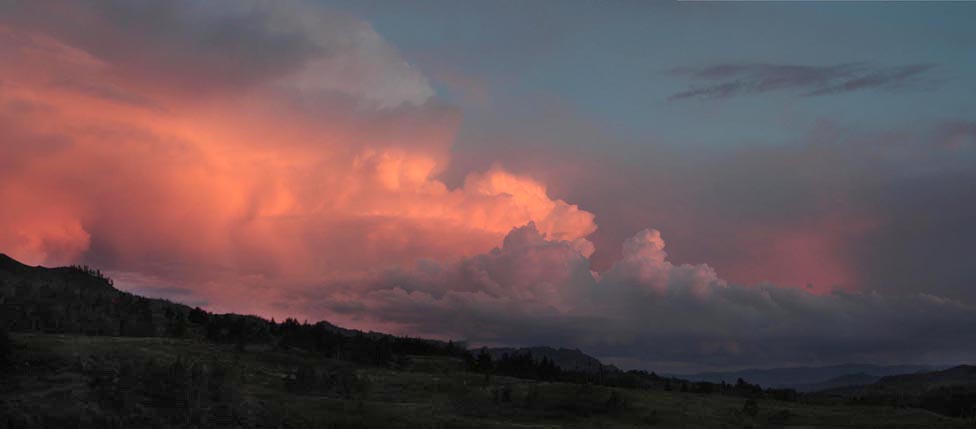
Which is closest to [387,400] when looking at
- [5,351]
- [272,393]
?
[272,393]

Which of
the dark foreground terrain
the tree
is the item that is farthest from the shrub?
the tree

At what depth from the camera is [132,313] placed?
3551 inches

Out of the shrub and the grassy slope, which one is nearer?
the grassy slope

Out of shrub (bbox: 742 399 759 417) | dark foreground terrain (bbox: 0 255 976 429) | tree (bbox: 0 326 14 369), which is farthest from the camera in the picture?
shrub (bbox: 742 399 759 417)

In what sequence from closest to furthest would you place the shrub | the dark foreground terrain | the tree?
the dark foreground terrain, the tree, the shrub

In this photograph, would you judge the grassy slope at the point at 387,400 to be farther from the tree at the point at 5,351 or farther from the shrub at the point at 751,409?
the tree at the point at 5,351

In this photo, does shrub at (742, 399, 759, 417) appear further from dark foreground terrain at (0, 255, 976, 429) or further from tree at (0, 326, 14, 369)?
tree at (0, 326, 14, 369)

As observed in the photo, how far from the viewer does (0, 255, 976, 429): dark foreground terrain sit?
42.6m

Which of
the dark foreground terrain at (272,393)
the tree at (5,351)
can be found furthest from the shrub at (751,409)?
the tree at (5,351)

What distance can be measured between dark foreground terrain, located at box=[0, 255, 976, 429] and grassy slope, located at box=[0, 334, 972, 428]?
4.0 inches

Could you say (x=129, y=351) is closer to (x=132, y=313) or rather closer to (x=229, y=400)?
(x=229, y=400)

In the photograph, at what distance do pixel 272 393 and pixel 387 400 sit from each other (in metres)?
8.09

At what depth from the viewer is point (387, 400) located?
5444 centimetres

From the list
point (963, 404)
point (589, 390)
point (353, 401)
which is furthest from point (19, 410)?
point (963, 404)
